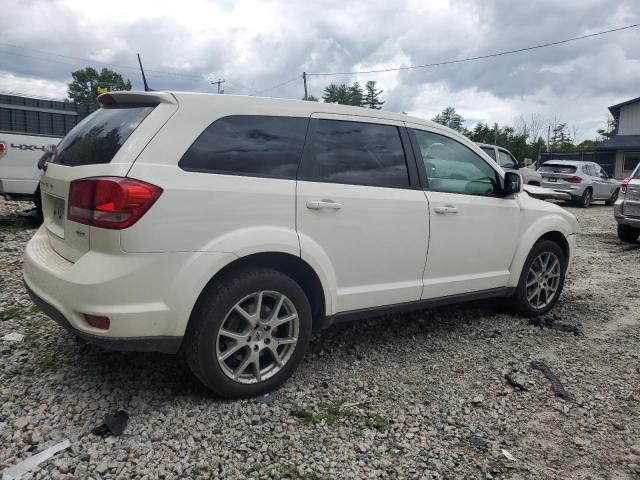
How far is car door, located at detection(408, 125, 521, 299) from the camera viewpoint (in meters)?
3.87

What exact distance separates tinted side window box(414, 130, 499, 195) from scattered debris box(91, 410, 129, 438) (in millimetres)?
2579

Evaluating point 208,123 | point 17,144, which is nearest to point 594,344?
point 208,123

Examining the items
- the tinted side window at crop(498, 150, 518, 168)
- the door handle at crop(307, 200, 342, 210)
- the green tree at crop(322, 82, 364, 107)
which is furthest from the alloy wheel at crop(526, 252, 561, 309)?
the green tree at crop(322, 82, 364, 107)

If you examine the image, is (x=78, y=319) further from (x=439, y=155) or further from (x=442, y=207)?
(x=439, y=155)

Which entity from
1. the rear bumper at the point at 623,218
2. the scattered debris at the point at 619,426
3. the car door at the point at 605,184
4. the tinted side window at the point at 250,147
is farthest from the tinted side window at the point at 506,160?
the tinted side window at the point at 250,147

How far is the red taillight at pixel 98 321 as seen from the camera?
2.58 meters

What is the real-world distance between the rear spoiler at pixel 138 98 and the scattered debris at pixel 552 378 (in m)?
3.02

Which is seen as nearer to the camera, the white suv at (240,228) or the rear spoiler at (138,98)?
the white suv at (240,228)

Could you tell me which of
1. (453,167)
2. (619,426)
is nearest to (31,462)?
(619,426)

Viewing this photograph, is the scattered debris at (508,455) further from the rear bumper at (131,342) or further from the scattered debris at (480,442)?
the rear bumper at (131,342)

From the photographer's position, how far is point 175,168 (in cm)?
272

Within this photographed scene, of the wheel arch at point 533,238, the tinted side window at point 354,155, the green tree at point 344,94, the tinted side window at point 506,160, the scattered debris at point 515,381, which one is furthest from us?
the green tree at point 344,94

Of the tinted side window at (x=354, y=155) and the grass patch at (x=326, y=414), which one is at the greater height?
the tinted side window at (x=354, y=155)

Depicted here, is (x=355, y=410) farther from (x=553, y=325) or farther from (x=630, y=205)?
(x=630, y=205)
